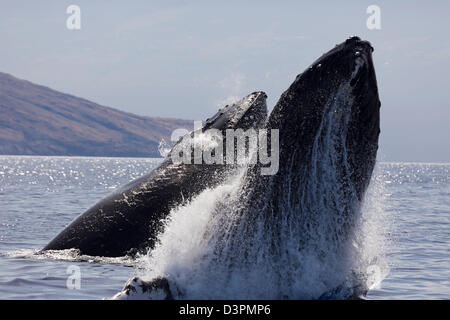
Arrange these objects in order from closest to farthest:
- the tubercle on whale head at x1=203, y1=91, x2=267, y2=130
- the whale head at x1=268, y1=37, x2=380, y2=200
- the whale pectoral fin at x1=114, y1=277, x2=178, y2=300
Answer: the whale pectoral fin at x1=114, y1=277, x2=178, y2=300 < the whale head at x1=268, y1=37, x2=380, y2=200 < the tubercle on whale head at x1=203, y1=91, x2=267, y2=130

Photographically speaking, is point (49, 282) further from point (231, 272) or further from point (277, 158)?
point (277, 158)

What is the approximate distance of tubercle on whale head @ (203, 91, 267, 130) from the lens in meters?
11.6

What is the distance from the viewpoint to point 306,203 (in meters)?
8.11

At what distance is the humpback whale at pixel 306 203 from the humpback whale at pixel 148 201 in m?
2.92

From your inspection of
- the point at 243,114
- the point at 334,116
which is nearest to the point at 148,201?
the point at 243,114

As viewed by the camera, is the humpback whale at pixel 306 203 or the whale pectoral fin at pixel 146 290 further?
the humpback whale at pixel 306 203

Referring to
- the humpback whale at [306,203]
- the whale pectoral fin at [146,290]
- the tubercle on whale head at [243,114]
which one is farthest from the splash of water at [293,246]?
the tubercle on whale head at [243,114]

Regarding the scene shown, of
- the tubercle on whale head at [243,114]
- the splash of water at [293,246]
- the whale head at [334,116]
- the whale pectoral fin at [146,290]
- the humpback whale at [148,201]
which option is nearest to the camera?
the whale pectoral fin at [146,290]

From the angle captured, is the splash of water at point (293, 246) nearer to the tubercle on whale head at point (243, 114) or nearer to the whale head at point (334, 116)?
the whale head at point (334, 116)

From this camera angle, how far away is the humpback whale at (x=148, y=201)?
36.8 ft

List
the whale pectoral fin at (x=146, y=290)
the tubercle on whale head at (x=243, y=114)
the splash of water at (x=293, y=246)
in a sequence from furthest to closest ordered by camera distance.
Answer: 1. the tubercle on whale head at (x=243, y=114)
2. the splash of water at (x=293, y=246)
3. the whale pectoral fin at (x=146, y=290)

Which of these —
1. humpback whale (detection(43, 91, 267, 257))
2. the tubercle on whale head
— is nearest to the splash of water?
humpback whale (detection(43, 91, 267, 257))

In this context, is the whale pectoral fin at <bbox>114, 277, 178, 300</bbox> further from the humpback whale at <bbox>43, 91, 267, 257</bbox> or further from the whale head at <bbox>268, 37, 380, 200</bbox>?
the humpback whale at <bbox>43, 91, 267, 257</bbox>
